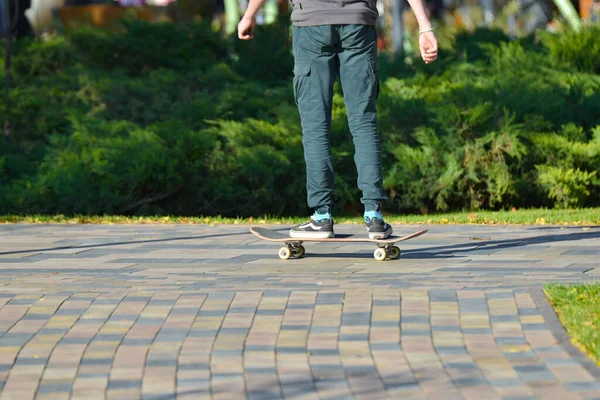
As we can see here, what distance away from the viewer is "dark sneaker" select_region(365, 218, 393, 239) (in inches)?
277

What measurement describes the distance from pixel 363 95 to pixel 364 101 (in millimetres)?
37

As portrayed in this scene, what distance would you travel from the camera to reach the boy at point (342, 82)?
7.11m

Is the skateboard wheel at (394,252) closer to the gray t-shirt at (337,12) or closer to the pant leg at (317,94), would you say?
the pant leg at (317,94)

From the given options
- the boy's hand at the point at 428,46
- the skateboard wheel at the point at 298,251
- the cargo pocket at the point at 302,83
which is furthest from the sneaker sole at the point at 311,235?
the boy's hand at the point at 428,46

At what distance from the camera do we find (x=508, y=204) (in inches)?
473

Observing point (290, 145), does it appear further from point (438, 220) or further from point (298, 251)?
point (298, 251)

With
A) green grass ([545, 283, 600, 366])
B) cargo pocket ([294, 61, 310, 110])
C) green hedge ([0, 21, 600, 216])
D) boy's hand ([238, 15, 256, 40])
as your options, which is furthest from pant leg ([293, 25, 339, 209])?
green hedge ([0, 21, 600, 216])

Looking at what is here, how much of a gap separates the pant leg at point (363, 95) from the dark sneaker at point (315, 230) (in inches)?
11.0

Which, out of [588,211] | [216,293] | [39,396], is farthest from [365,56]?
[588,211]

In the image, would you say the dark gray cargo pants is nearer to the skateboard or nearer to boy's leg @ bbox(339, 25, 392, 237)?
boy's leg @ bbox(339, 25, 392, 237)

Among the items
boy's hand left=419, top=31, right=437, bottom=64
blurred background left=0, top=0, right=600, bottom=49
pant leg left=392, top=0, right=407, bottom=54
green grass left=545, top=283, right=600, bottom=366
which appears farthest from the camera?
pant leg left=392, top=0, right=407, bottom=54

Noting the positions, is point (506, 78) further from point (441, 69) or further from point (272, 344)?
point (272, 344)

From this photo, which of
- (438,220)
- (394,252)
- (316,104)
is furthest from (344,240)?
(438,220)

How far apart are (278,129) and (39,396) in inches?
343
